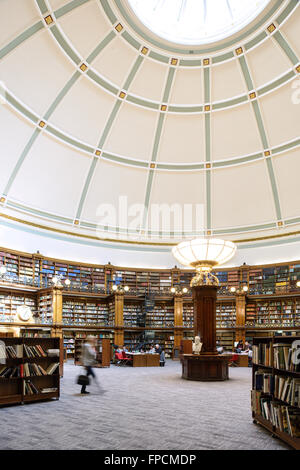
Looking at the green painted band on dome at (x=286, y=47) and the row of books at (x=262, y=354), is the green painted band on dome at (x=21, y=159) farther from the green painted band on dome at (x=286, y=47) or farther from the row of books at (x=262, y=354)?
the row of books at (x=262, y=354)

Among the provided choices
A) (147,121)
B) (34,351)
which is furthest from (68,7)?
(34,351)

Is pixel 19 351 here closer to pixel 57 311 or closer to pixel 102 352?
pixel 102 352

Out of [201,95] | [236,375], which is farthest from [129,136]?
[236,375]

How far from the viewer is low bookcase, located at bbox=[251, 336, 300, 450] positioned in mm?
4164

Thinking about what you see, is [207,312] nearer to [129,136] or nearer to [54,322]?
[54,322]

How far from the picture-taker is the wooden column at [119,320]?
18.1 metres

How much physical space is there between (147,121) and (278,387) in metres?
16.0

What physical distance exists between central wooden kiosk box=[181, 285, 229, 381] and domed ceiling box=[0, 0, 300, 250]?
31.6ft

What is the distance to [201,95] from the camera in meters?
17.7

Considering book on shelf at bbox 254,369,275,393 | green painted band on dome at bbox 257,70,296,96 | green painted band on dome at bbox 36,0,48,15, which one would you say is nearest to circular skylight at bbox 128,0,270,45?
green painted band on dome at bbox 257,70,296,96

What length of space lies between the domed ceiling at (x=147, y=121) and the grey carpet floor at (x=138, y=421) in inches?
464

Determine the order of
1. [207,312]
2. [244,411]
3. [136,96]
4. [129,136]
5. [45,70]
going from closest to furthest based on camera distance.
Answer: [244,411]
[207,312]
[45,70]
[136,96]
[129,136]

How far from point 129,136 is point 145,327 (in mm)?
9548

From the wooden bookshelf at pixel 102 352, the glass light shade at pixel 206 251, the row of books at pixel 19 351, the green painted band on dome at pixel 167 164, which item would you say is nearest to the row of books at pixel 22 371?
the row of books at pixel 19 351
